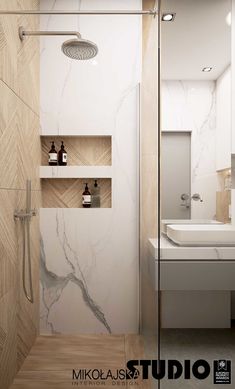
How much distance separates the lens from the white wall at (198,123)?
1883mm

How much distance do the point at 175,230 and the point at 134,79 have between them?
1220 millimetres

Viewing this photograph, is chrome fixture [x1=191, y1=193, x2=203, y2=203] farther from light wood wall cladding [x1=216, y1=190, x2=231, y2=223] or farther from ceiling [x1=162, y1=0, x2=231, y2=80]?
ceiling [x1=162, y1=0, x2=231, y2=80]

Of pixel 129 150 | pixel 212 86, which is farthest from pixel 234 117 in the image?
pixel 129 150

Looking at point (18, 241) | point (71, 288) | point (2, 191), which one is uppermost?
point (2, 191)

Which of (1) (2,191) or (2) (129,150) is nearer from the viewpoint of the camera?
(1) (2,191)

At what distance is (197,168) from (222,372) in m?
1.20

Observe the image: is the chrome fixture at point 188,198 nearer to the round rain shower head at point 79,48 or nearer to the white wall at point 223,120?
the white wall at point 223,120

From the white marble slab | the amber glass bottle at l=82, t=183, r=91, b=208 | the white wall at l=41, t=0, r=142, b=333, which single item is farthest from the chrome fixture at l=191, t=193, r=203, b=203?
the amber glass bottle at l=82, t=183, r=91, b=208

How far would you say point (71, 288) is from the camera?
2.31 meters

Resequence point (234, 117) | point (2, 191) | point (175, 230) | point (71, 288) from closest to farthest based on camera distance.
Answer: point (2, 191)
point (175, 230)
point (234, 117)
point (71, 288)

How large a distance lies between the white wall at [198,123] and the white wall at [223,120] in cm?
4

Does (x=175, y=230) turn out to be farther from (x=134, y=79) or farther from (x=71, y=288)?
(x=134, y=79)

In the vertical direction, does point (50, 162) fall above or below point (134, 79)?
below

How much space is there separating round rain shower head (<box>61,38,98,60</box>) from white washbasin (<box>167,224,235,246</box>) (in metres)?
1.15
